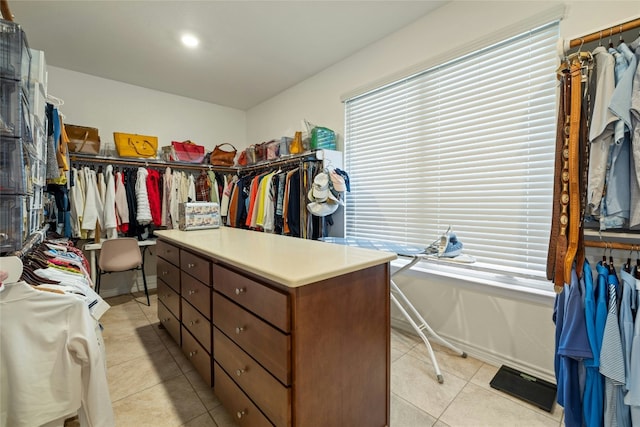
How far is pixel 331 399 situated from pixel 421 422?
2.26 ft

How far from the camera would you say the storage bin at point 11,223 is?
1.19 meters

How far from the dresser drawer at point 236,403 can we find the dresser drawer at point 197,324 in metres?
0.15

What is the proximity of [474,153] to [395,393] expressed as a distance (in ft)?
5.80

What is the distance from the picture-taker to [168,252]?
6.94 ft

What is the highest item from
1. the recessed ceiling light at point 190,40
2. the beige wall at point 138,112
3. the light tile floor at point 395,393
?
the recessed ceiling light at point 190,40

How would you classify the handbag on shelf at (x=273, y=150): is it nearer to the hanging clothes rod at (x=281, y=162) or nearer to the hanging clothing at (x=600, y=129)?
the hanging clothes rod at (x=281, y=162)

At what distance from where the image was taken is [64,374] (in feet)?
3.43

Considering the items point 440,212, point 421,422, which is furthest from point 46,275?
point 440,212

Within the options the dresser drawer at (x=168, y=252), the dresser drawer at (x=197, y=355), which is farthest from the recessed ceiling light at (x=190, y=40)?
the dresser drawer at (x=197, y=355)

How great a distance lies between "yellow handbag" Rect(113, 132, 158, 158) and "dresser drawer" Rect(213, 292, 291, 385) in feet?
9.28

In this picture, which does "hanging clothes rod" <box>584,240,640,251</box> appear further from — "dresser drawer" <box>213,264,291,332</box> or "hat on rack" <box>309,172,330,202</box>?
"hat on rack" <box>309,172,330,202</box>

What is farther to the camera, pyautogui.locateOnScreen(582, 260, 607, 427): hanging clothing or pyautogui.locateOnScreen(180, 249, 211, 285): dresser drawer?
pyautogui.locateOnScreen(180, 249, 211, 285): dresser drawer

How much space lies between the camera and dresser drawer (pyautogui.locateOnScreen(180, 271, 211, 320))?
5.05ft

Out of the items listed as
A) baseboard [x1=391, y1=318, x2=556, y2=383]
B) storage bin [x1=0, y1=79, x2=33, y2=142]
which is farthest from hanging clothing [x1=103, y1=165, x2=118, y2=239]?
baseboard [x1=391, y1=318, x2=556, y2=383]
